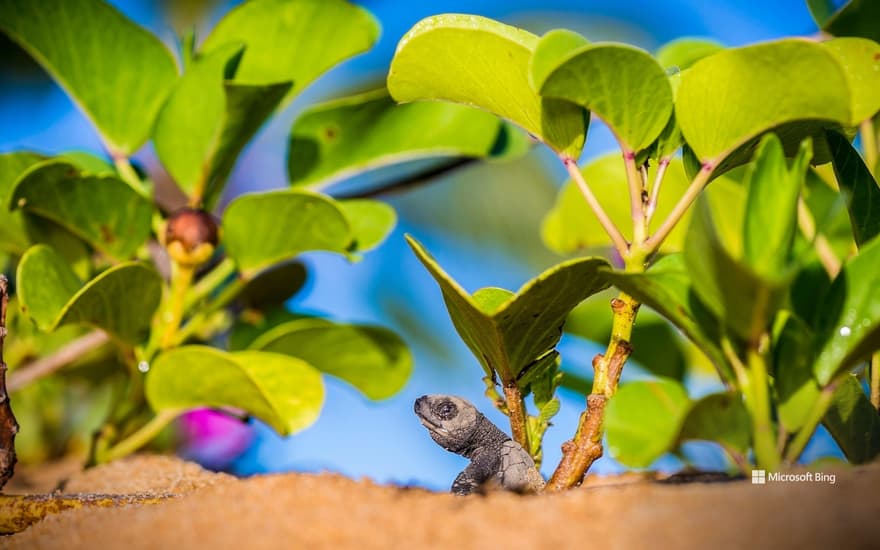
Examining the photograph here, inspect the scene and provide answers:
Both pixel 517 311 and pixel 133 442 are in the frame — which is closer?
pixel 517 311

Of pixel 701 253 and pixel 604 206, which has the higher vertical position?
pixel 701 253

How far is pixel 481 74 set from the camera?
0.40m

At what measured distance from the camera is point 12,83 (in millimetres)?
1555

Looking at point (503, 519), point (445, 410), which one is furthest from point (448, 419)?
point (503, 519)

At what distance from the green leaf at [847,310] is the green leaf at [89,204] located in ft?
1.57

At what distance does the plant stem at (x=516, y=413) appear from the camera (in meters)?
0.42

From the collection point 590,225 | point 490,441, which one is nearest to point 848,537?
point 490,441

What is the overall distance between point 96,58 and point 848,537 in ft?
2.01

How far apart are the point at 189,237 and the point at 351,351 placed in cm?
17

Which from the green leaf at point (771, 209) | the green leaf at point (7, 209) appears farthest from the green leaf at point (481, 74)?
the green leaf at point (7, 209)

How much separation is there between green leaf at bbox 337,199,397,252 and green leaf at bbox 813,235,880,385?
1.20 ft

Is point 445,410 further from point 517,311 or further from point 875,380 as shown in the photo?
point 875,380

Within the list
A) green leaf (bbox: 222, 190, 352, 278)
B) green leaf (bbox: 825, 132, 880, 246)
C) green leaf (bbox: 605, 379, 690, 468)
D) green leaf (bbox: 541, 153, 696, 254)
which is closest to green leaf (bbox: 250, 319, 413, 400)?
green leaf (bbox: 222, 190, 352, 278)

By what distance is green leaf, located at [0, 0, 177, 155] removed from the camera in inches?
24.3
